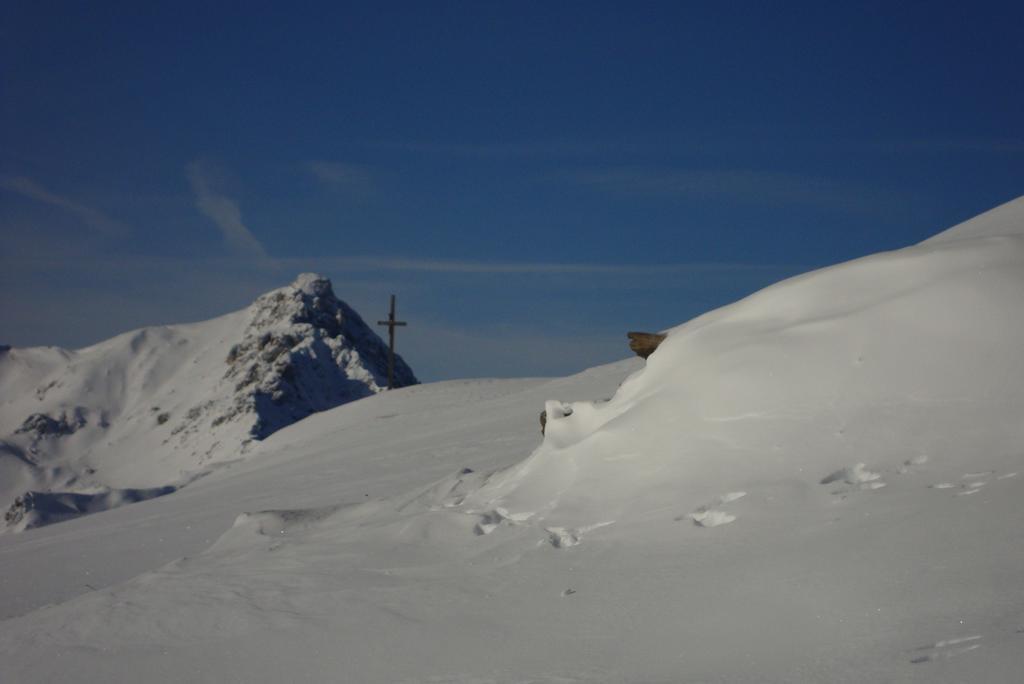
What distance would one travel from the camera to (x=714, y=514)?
17.2ft

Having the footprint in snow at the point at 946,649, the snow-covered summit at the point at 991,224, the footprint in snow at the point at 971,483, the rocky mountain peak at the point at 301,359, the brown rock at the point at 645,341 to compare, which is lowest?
the footprint in snow at the point at 946,649

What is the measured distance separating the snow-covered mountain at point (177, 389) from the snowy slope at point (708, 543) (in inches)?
1861

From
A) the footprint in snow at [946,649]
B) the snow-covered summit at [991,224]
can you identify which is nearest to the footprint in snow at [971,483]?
the footprint in snow at [946,649]

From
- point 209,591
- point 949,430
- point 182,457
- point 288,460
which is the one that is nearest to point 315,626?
point 209,591

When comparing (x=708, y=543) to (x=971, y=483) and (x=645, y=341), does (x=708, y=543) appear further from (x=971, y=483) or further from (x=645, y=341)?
(x=645, y=341)

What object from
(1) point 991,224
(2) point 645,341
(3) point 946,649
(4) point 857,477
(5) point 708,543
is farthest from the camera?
(1) point 991,224

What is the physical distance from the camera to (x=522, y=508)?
6.23 meters

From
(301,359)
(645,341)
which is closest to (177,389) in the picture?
(301,359)

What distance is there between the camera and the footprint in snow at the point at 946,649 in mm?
3303

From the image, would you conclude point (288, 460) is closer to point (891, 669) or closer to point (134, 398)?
point (891, 669)

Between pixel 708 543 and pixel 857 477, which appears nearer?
pixel 708 543

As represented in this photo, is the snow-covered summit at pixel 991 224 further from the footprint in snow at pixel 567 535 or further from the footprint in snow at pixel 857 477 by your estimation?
the footprint in snow at pixel 567 535

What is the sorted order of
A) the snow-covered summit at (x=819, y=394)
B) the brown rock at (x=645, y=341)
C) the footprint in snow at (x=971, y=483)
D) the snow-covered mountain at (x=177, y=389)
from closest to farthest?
the footprint in snow at (x=971, y=483) < the snow-covered summit at (x=819, y=394) < the brown rock at (x=645, y=341) < the snow-covered mountain at (x=177, y=389)

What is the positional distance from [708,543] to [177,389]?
66148 mm
